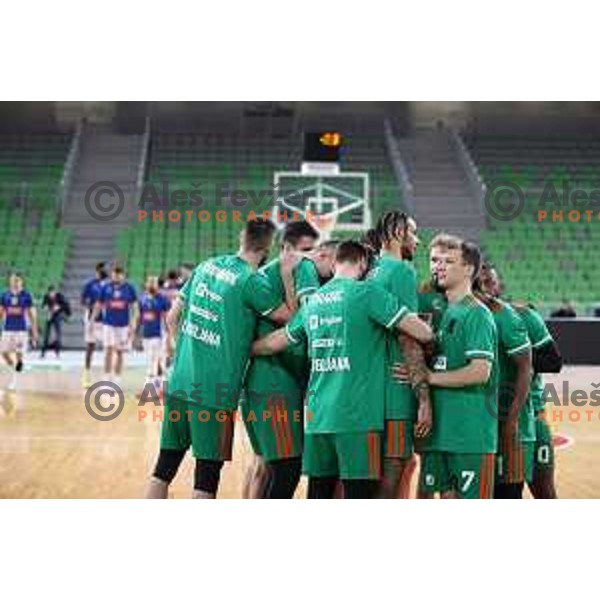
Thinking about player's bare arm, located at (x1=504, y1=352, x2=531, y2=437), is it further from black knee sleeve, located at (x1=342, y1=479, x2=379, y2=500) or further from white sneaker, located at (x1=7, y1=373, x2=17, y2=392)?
white sneaker, located at (x1=7, y1=373, x2=17, y2=392)

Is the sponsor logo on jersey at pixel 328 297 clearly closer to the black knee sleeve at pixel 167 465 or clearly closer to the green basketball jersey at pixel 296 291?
the green basketball jersey at pixel 296 291

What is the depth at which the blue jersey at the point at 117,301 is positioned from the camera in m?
10.8

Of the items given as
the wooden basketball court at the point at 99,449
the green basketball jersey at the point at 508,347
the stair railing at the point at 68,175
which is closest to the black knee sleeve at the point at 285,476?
the green basketball jersey at the point at 508,347

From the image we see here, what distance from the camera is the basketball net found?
7.41m

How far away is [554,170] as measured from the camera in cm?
825

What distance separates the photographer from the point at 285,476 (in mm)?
4402

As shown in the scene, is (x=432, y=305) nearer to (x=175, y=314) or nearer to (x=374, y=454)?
(x=374, y=454)

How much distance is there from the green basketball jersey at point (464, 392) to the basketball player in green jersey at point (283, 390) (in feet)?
1.87

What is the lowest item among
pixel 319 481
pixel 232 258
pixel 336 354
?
pixel 319 481

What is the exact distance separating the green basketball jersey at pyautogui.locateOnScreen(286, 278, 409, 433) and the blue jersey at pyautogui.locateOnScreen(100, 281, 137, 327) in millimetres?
6826

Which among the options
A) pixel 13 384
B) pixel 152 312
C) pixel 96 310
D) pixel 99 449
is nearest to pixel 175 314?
pixel 99 449

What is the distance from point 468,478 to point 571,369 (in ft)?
21.6
